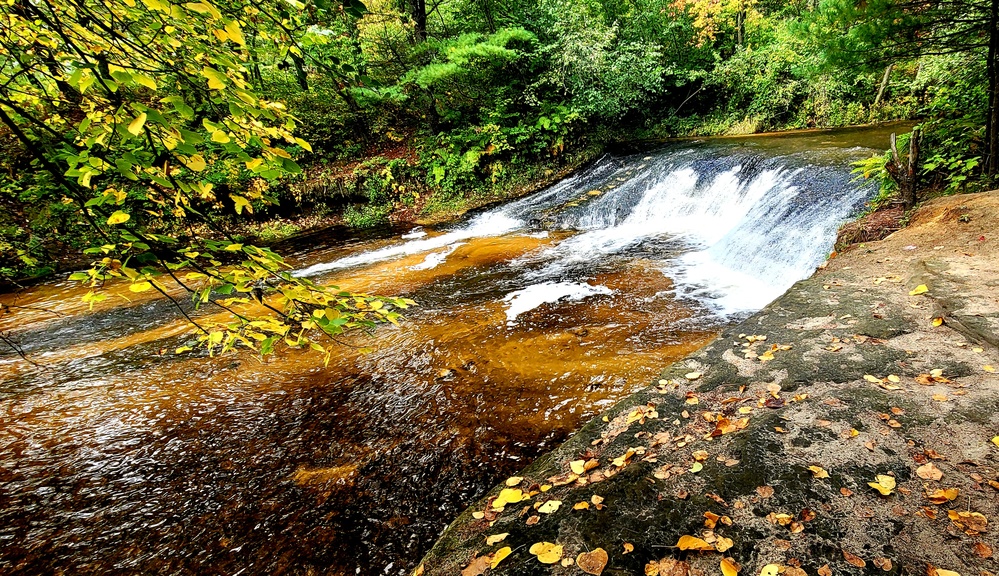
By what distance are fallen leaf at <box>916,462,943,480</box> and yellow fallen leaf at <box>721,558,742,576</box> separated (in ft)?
3.66

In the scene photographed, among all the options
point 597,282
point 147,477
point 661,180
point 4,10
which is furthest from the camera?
point 661,180

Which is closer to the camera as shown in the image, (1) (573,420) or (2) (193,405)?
(1) (573,420)

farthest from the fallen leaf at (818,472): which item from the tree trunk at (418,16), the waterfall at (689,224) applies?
the tree trunk at (418,16)

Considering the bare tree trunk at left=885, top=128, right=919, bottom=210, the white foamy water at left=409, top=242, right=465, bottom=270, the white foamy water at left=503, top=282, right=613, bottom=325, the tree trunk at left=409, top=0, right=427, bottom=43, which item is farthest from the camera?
the tree trunk at left=409, top=0, right=427, bottom=43

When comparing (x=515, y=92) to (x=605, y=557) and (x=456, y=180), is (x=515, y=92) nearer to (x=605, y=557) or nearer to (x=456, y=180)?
(x=456, y=180)

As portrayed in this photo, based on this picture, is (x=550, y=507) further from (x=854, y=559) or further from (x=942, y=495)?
(x=942, y=495)

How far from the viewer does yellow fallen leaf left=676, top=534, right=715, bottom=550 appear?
5.98 ft

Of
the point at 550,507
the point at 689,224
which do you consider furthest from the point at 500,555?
the point at 689,224

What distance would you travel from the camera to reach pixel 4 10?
1353mm

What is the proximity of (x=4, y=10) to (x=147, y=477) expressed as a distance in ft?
11.6

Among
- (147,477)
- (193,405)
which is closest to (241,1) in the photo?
(147,477)

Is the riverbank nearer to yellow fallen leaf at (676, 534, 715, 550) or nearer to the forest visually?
yellow fallen leaf at (676, 534, 715, 550)

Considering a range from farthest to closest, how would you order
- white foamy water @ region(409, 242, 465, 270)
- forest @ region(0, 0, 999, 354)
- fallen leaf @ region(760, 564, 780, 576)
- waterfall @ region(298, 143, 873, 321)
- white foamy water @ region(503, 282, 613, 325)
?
1. white foamy water @ region(409, 242, 465, 270)
2. waterfall @ region(298, 143, 873, 321)
3. white foamy water @ region(503, 282, 613, 325)
4. fallen leaf @ region(760, 564, 780, 576)
5. forest @ region(0, 0, 999, 354)

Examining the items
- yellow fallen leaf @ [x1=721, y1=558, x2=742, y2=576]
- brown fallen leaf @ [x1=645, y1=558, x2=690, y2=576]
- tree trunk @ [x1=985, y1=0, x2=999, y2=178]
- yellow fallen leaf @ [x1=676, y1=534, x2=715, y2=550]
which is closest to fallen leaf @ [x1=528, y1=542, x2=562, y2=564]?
brown fallen leaf @ [x1=645, y1=558, x2=690, y2=576]
